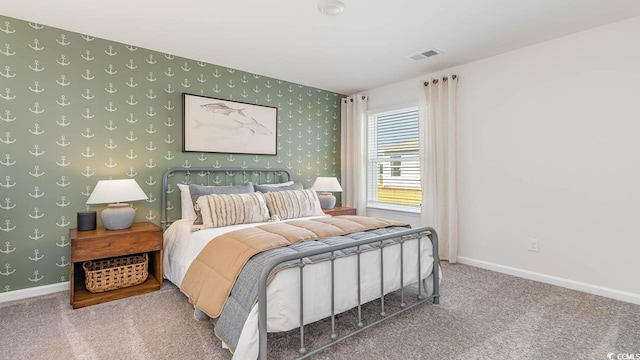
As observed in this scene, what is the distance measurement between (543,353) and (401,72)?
3192mm

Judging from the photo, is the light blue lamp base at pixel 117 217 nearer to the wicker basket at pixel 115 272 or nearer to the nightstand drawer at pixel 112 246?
the nightstand drawer at pixel 112 246

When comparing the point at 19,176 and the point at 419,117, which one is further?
the point at 419,117

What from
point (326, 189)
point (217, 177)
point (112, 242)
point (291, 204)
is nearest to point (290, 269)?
point (291, 204)

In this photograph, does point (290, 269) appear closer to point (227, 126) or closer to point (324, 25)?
point (324, 25)

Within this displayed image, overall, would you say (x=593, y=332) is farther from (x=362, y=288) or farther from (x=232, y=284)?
(x=232, y=284)

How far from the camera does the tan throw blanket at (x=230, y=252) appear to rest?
1.94m

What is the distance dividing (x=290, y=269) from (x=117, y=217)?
1.88 m

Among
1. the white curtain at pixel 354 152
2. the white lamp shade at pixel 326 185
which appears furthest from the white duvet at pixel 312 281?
the white curtain at pixel 354 152

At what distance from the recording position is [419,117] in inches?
160

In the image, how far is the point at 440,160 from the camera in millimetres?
3857

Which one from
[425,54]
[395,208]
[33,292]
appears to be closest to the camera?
[33,292]

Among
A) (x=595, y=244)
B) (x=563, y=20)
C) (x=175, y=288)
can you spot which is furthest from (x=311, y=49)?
(x=595, y=244)

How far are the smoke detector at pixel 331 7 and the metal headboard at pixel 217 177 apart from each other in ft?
6.87

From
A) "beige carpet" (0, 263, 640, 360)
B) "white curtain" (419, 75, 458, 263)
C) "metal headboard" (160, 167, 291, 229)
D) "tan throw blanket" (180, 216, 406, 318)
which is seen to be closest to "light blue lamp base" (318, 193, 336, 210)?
"metal headboard" (160, 167, 291, 229)
